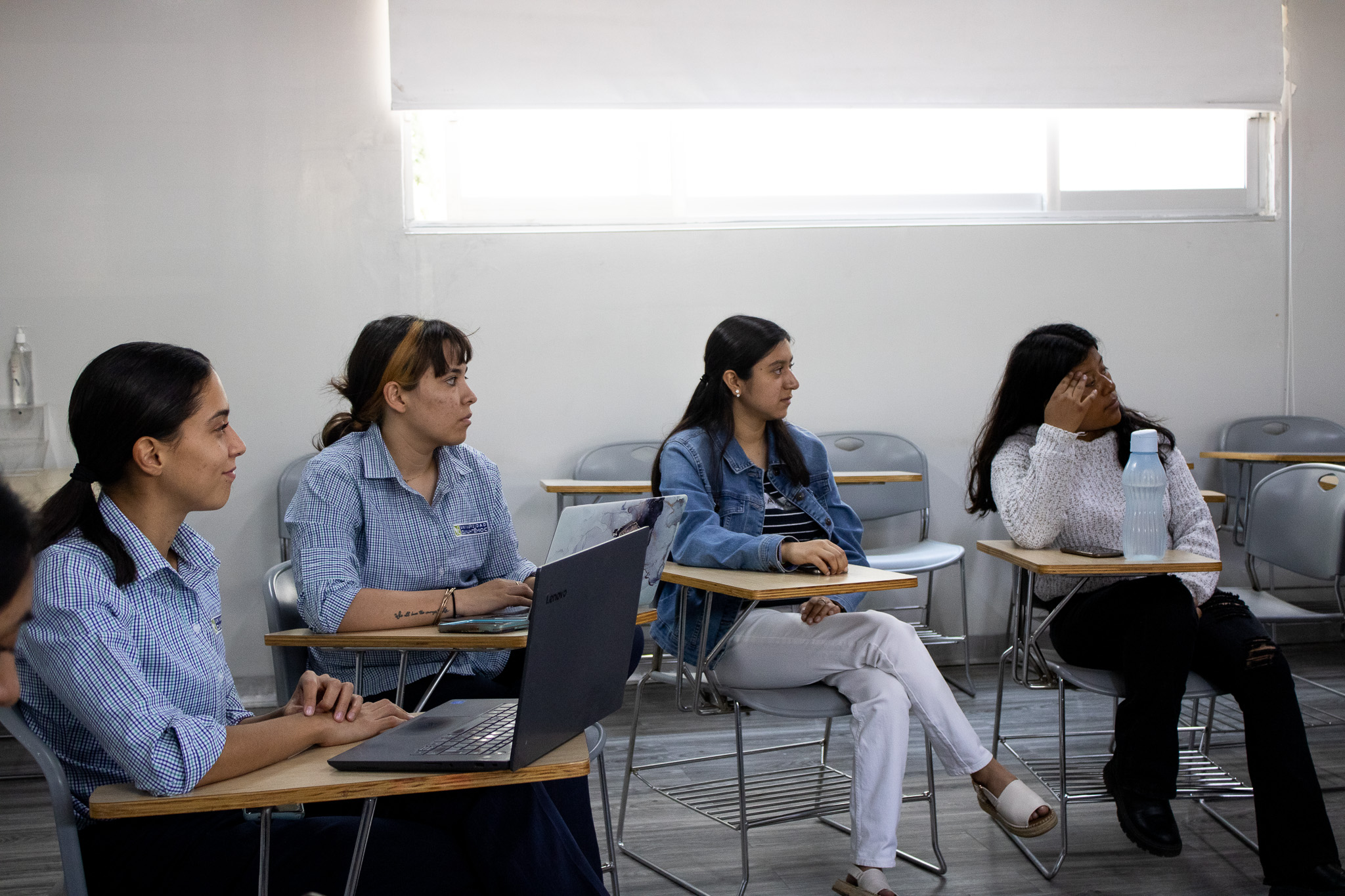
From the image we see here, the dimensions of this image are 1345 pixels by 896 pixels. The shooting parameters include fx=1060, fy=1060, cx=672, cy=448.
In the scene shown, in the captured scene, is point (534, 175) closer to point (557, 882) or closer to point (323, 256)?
point (323, 256)

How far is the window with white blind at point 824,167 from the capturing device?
4289mm

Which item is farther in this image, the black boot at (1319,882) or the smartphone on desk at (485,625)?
the black boot at (1319,882)

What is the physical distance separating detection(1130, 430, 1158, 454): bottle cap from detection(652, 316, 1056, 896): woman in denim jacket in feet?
2.26

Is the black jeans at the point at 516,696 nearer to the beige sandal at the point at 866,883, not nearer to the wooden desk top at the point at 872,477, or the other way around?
the beige sandal at the point at 866,883

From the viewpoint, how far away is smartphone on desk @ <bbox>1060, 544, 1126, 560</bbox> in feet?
7.91

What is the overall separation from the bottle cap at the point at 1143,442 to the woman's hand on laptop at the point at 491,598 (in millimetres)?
1487

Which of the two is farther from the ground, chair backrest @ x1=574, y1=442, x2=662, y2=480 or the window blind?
the window blind

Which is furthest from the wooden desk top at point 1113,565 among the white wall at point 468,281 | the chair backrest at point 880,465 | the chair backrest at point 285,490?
the chair backrest at point 285,490

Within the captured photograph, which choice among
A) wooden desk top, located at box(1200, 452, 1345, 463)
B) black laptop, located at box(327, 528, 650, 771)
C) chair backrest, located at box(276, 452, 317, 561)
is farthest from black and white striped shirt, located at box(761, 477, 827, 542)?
wooden desk top, located at box(1200, 452, 1345, 463)

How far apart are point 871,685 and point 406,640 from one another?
3.27ft

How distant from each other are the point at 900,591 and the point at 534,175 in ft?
7.47

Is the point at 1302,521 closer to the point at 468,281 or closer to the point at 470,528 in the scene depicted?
the point at 470,528

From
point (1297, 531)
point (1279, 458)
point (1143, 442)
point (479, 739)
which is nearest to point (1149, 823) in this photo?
point (1143, 442)

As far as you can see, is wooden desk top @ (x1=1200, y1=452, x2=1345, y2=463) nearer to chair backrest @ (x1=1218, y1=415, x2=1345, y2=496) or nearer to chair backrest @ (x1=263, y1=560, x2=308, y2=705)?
chair backrest @ (x1=1218, y1=415, x2=1345, y2=496)
